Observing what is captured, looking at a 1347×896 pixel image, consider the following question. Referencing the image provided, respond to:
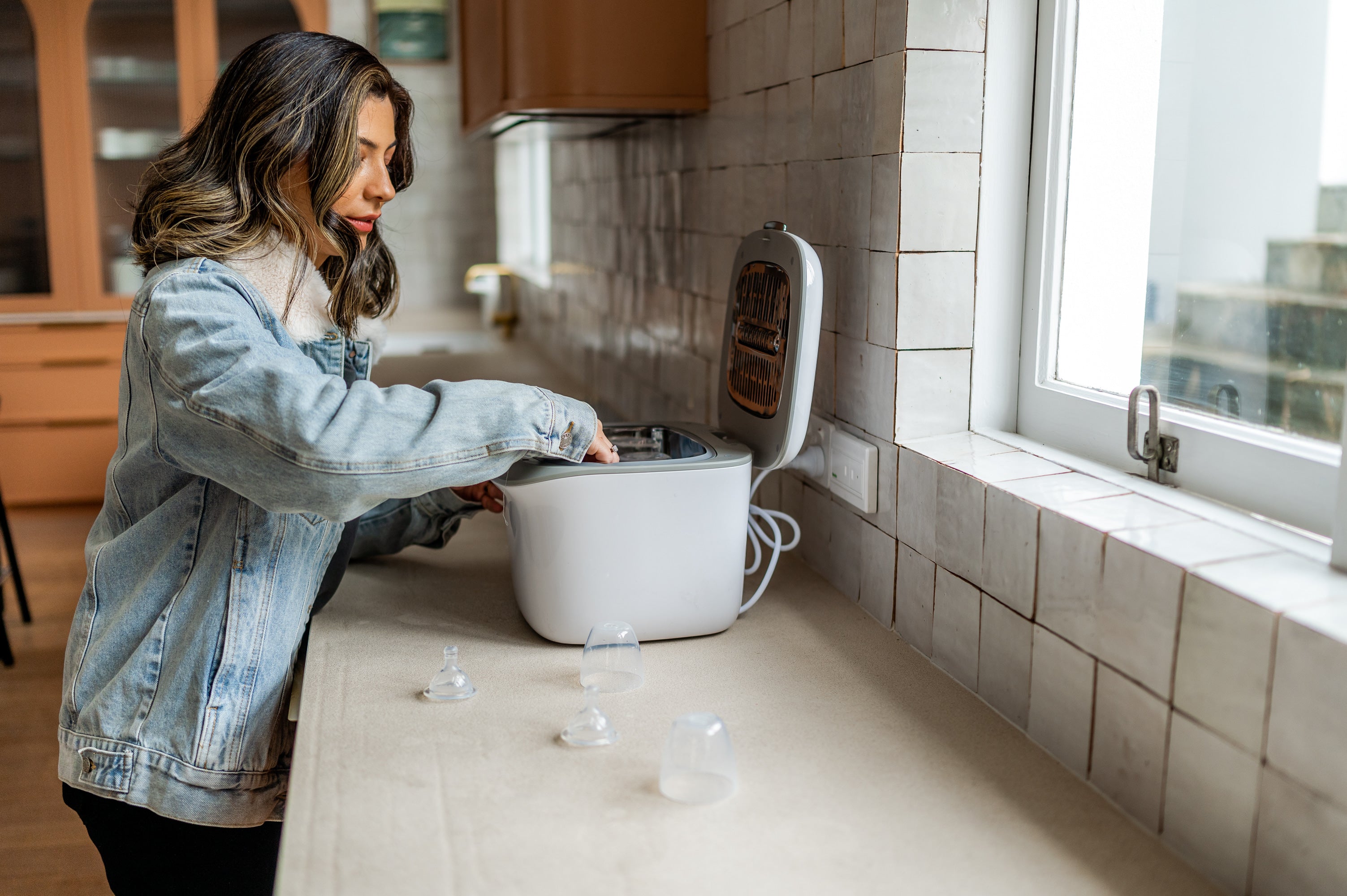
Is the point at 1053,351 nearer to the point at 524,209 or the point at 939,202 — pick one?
the point at 939,202

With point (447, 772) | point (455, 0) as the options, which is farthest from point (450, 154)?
point (447, 772)

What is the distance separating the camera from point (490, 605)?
126cm

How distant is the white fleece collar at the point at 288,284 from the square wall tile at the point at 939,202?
59 cm

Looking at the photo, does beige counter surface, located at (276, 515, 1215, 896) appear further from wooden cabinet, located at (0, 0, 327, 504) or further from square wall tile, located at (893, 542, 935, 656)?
wooden cabinet, located at (0, 0, 327, 504)

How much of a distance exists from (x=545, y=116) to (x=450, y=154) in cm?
316

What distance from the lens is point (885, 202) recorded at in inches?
45.1

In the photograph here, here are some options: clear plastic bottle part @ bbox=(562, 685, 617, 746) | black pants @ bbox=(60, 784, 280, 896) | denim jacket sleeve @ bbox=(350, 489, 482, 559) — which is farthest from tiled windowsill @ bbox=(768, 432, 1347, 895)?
black pants @ bbox=(60, 784, 280, 896)

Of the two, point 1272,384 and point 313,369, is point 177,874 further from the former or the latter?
point 1272,384

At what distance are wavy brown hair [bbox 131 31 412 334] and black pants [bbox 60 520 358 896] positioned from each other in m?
0.38

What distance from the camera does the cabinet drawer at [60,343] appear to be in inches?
161

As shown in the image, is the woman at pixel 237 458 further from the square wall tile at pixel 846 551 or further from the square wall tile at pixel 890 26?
the square wall tile at pixel 890 26

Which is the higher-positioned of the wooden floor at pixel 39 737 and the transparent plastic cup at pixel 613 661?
the transparent plastic cup at pixel 613 661

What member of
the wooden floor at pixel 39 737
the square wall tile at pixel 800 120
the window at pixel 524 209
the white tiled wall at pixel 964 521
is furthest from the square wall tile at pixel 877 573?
the window at pixel 524 209

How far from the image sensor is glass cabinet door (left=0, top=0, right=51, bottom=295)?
402 cm
